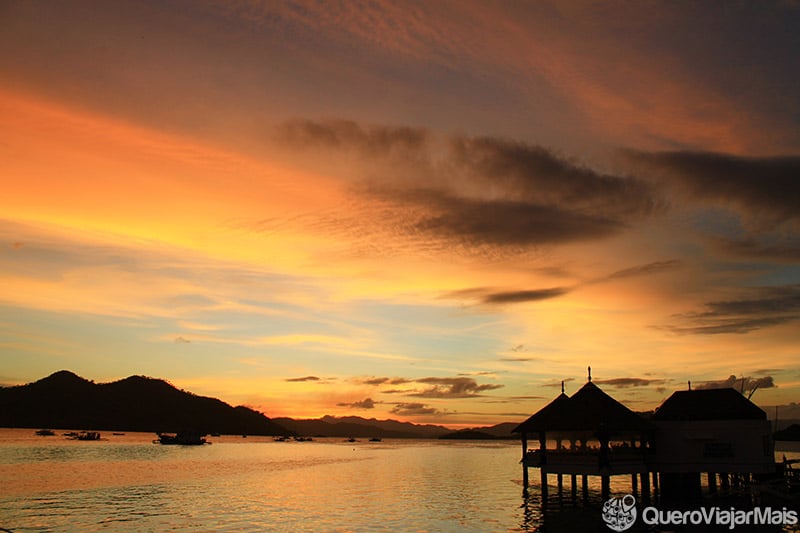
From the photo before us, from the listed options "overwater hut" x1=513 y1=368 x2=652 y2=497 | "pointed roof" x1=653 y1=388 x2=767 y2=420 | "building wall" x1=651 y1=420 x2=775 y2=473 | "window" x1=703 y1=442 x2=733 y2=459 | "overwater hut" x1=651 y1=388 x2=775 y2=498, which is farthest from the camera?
"pointed roof" x1=653 y1=388 x2=767 y2=420

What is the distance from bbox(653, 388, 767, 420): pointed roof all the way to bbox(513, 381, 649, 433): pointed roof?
3075mm

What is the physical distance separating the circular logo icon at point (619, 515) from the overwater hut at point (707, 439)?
12.6 ft

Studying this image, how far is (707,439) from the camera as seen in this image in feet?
146

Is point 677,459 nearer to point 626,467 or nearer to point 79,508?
point 626,467

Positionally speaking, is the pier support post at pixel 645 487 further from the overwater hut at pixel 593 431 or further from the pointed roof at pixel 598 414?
the pointed roof at pixel 598 414

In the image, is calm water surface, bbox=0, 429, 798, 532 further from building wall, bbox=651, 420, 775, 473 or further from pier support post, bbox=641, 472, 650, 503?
building wall, bbox=651, 420, 775, 473

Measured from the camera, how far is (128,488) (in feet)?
222

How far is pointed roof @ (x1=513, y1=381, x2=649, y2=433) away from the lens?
43.8 meters

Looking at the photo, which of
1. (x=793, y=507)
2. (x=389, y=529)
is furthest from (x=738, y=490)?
(x=389, y=529)

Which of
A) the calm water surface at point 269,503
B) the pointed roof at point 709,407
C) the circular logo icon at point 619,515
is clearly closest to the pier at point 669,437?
the pointed roof at point 709,407

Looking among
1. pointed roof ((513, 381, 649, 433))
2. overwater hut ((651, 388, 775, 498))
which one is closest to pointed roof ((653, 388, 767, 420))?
overwater hut ((651, 388, 775, 498))

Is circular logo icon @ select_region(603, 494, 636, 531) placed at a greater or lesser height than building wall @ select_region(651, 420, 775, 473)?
lesser

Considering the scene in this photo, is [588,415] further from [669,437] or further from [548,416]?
[669,437]

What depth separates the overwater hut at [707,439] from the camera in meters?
43.5
